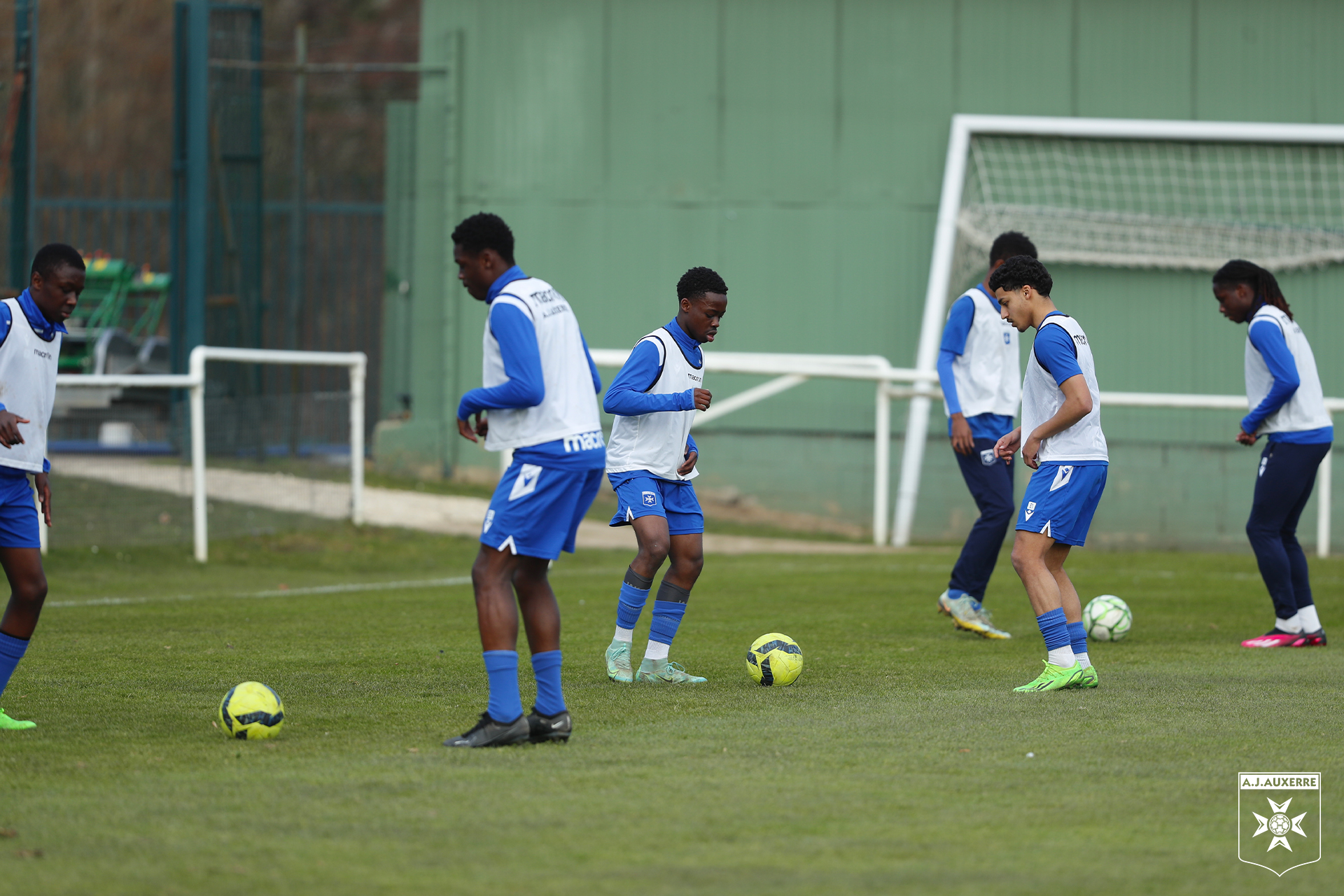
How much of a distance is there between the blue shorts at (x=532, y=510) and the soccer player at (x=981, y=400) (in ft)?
13.7

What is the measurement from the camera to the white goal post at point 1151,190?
58.4 feet

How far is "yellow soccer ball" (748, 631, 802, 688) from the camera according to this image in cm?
705

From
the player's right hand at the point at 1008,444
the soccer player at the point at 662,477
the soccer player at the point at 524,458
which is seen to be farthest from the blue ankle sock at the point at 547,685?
the player's right hand at the point at 1008,444

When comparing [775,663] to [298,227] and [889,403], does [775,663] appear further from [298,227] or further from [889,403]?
[298,227]

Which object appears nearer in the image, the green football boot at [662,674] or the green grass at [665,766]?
the green grass at [665,766]

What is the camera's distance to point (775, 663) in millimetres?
7043

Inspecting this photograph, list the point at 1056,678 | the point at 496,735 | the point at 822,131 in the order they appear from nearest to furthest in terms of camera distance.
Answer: the point at 496,735
the point at 1056,678
the point at 822,131

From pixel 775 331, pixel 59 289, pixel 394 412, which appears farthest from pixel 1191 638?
pixel 394 412

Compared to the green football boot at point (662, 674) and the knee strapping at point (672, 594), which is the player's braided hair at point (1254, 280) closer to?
the knee strapping at point (672, 594)

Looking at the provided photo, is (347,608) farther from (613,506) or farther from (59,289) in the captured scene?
(613,506)

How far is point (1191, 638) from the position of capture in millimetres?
9047

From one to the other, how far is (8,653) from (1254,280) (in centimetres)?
692

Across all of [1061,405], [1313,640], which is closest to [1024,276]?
[1061,405]

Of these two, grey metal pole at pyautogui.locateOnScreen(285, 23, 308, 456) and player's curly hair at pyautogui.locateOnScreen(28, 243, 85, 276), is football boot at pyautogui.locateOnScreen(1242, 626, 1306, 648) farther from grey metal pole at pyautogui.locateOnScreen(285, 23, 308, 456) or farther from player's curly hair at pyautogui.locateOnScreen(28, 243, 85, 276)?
grey metal pole at pyautogui.locateOnScreen(285, 23, 308, 456)
